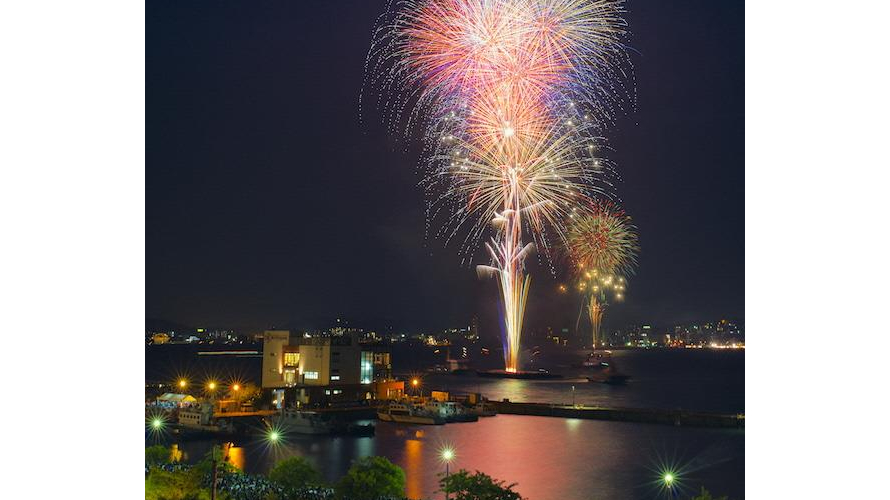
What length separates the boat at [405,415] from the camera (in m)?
14.5

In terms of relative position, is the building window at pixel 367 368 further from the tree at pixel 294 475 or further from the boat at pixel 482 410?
the tree at pixel 294 475

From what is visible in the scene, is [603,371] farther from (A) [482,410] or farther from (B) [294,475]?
(B) [294,475]

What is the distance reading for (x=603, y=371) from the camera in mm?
33094

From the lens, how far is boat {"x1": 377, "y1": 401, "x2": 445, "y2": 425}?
14.5 meters

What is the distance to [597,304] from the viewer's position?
10.5 m

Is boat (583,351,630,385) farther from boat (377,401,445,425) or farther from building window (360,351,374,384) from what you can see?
building window (360,351,374,384)

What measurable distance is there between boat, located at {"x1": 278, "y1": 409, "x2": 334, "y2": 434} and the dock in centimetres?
502

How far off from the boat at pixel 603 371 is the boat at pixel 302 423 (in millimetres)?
15878

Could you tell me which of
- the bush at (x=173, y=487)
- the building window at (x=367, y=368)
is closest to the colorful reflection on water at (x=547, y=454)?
the building window at (x=367, y=368)

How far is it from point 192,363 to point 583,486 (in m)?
32.5

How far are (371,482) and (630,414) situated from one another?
38.5 ft
